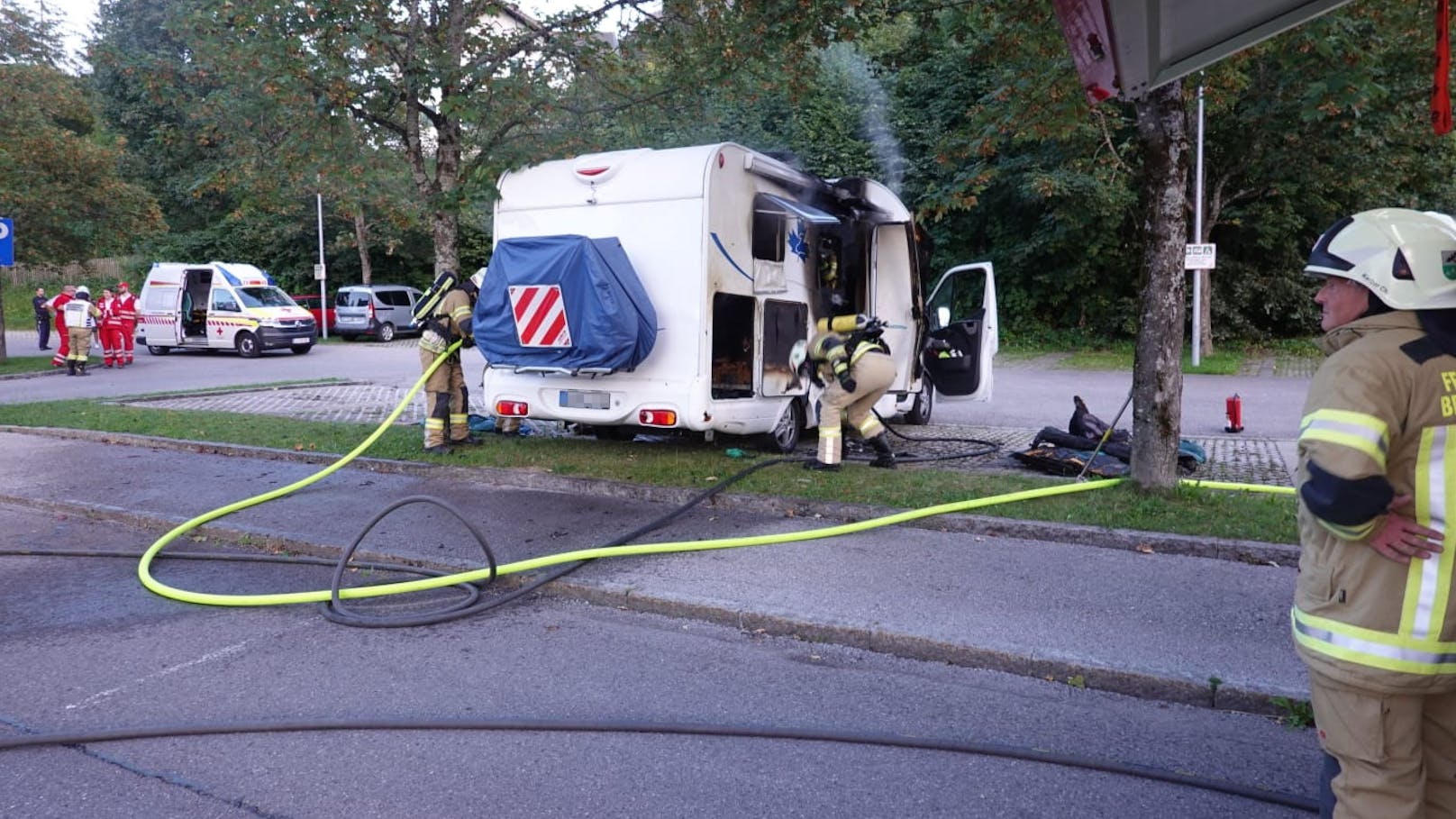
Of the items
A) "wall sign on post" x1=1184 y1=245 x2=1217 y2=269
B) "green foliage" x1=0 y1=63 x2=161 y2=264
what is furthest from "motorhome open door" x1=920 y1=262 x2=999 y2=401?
"green foliage" x1=0 y1=63 x2=161 y2=264

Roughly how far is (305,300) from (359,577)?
33235 millimetres

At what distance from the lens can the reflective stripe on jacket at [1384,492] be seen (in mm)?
2303

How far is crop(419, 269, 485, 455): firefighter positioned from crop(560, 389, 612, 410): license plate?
1.42m

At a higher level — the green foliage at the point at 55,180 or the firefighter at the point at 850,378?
the green foliage at the point at 55,180

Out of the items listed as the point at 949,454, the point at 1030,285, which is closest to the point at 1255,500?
the point at 949,454

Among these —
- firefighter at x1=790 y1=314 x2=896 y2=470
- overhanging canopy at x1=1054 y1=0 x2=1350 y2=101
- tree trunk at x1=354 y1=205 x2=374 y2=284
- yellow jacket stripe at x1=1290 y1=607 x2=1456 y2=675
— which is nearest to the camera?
yellow jacket stripe at x1=1290 y1=607 x2=1456 y2=675

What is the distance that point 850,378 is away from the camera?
331 inches

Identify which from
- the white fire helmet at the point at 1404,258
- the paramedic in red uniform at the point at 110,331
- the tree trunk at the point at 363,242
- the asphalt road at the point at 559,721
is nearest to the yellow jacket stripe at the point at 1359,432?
the white fire helmet at the point at 1404,258

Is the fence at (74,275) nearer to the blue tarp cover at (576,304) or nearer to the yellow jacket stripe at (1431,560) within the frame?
the blue tarp cover at (576,304)

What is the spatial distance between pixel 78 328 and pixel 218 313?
5709 millimetres

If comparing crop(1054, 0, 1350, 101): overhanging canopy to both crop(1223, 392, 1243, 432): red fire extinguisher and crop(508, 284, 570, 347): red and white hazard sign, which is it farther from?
crop(1223, 392, 1243, 432): red fire extinguisher

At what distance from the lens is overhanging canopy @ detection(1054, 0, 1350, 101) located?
179 inches

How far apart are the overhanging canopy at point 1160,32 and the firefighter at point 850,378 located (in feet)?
10.7

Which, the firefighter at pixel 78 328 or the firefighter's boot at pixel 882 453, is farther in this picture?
the firefighter at pixel 78 328
